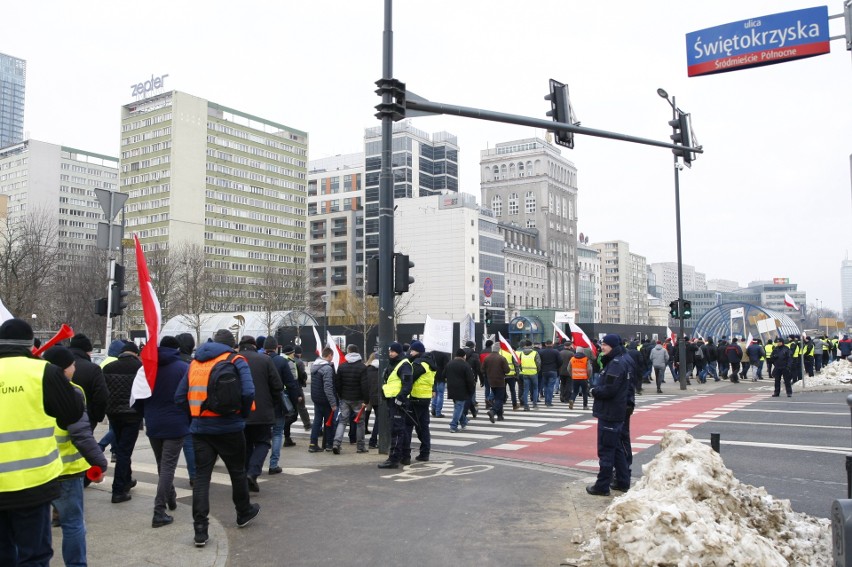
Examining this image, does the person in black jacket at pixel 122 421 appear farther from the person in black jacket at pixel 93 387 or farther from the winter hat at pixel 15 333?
the winter hat at pixel 15 333

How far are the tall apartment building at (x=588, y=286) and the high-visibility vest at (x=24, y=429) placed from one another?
489ft

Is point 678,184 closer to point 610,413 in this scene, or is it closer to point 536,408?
point 536,408

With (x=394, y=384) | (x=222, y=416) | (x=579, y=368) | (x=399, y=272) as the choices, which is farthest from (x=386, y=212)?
(x=579, y=368)

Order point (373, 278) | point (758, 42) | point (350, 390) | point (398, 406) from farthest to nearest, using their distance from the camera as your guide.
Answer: point (373, 278)
point (350, 390)
point (398, 406)
point (758, 42)

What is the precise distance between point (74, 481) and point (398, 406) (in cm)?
582

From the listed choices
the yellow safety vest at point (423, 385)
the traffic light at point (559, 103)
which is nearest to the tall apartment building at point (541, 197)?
the traffic light at point (559, 103)

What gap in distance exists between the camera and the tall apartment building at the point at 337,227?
11681 cm

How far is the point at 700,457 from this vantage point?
20.4 ft

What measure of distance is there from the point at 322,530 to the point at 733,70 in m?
8.65

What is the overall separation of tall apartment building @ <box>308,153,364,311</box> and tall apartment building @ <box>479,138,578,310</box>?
111 feet

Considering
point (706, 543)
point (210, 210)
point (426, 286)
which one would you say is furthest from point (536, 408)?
point (210, 210)

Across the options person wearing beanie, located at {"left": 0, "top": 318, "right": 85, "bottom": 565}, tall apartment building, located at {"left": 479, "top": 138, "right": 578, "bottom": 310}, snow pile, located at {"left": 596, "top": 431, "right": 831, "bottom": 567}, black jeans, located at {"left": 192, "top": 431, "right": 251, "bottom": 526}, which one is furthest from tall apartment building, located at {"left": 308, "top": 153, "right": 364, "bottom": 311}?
person wearing beanie, located at {"left": 0, "top": 318, "right": 85, "bottom": 565}

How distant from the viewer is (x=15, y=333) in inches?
173

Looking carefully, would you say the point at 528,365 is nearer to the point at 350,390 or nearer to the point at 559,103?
the point at 350,390
